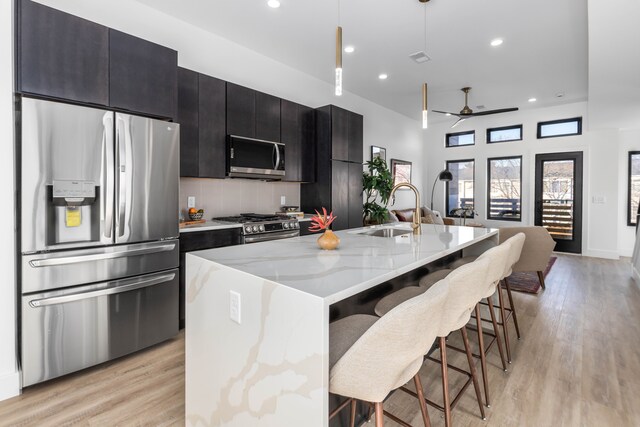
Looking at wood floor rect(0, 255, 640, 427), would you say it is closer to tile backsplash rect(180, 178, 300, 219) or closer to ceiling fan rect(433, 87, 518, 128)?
tile backsplash rect(180, 178, 300, 219)

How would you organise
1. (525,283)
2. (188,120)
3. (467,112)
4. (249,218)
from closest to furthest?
(188,120) → (249,218) → (525,283) → (467,112)

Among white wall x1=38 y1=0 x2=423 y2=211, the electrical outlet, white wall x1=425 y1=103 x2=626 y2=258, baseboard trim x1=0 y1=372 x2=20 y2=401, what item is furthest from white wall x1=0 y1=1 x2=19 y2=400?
white wall x1=425 y1=103 x2=626 y2=258

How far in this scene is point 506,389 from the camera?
84.7 inches

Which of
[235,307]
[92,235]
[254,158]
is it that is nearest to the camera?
[235,307]

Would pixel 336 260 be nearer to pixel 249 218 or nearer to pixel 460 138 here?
pixel 249 218

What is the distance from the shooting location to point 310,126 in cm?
462

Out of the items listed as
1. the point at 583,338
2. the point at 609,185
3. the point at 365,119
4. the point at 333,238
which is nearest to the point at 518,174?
the point at 609,185

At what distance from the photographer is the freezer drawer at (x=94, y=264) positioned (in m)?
2.10

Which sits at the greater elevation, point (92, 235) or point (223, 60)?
point (223, 60)

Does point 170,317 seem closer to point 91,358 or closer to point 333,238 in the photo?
point 91,358

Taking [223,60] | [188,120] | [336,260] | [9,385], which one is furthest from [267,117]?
[9,385]

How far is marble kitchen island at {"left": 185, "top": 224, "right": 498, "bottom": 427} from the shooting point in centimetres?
108

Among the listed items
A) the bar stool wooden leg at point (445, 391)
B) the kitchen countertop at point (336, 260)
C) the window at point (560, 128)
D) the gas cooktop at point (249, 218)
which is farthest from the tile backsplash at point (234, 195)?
the window at point (560, 128)

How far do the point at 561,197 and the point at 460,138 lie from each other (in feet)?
8.10
